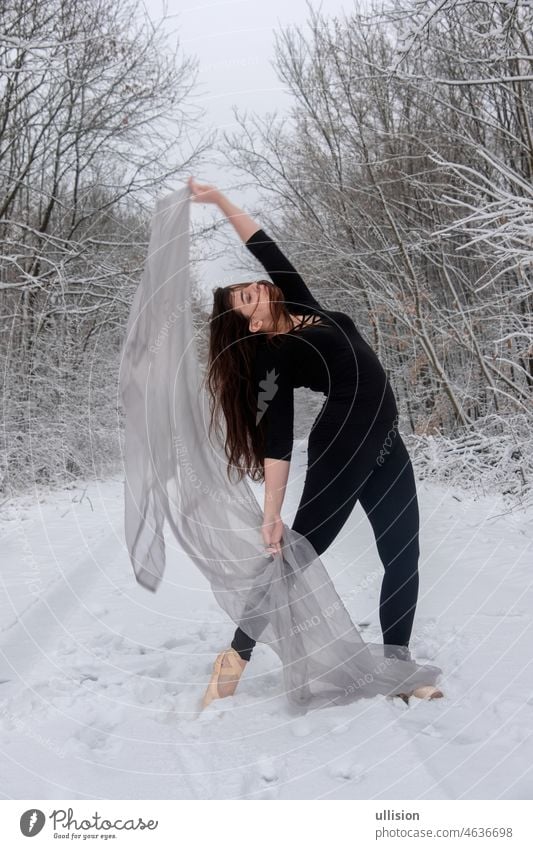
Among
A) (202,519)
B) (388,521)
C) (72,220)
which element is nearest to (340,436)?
(388,521)

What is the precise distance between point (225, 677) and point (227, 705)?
0.11 metres

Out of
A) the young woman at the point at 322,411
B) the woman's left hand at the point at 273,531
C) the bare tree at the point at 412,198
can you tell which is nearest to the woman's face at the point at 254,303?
the young woman at the point at 322,411

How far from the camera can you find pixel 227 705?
2.77m

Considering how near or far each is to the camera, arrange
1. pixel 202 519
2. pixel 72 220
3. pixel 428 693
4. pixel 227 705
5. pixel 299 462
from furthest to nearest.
A: pixel 299 462 → pixel 72 220 → pixel 202 519 → pixel 227 705 → pixel 428 693

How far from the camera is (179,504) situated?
10.3 ft

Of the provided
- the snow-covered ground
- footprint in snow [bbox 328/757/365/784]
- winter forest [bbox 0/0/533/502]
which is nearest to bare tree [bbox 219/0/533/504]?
winter forest [bbox 0/0/533/502]

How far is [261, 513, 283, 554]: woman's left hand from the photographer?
2.80 metres

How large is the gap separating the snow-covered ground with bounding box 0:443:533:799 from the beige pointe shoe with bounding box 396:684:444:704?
4 centimetres

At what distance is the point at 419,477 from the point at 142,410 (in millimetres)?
6098

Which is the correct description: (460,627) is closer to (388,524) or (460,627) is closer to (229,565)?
(388,524)

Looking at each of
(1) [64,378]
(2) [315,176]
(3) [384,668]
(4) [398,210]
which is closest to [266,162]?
(2) [315,176]

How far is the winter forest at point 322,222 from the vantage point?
26.0 feet

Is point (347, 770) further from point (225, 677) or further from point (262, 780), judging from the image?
point (225, 677)

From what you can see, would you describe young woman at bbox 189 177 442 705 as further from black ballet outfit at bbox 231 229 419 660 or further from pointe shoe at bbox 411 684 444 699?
pointe shoe at bbox 411 684 444 699
